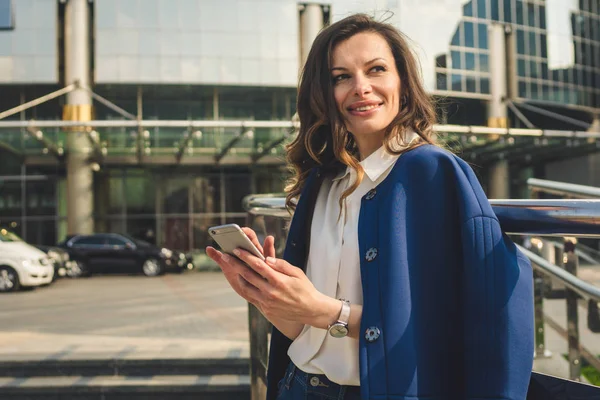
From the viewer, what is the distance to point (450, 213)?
148 cm

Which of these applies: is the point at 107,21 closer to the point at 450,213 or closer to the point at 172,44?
the point at 172,44

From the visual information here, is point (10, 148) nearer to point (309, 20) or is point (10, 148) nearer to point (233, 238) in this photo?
point (309, 20)

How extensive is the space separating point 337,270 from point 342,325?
0.17m

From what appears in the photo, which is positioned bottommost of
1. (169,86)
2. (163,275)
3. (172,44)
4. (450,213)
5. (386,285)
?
(163,275)

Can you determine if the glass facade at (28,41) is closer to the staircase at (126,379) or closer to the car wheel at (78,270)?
the car wheel at (78,270)

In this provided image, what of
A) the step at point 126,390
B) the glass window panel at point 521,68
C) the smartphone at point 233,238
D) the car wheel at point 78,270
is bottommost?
the car wheel at point 78,270

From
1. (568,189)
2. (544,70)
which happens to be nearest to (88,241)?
(568,189)

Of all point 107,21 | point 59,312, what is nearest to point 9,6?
point 107,21

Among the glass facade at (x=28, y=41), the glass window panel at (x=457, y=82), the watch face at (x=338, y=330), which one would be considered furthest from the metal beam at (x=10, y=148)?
the watch face at (x=338, y=330)

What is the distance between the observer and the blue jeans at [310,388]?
164 cm

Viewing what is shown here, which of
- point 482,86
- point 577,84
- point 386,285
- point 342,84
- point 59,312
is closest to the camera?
point 386,285

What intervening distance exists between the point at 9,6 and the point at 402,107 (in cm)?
2655

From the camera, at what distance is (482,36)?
94.7ft

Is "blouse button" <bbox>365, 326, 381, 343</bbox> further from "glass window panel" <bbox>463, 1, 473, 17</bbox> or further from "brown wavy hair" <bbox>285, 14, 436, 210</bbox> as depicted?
"glass window panel" <bbox>463, 1, 473, 17</bbox>
